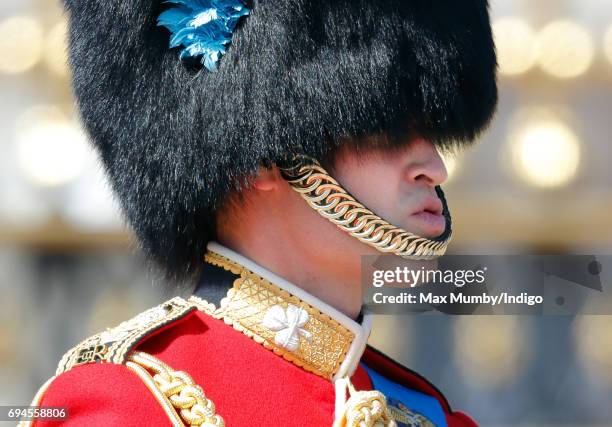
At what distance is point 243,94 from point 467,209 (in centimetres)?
354

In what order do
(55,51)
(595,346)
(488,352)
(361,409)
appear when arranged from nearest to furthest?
(361,409) < (595,346) < (488,352) < (55,51)

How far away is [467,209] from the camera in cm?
588

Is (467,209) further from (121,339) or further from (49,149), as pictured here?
(121,339)

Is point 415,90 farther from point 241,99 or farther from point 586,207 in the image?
point 586,207

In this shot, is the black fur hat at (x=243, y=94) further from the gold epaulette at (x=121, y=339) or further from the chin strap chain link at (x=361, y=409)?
the chin strap chain link at (x=361, y=409)

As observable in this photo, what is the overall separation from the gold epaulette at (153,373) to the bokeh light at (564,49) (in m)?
4.05

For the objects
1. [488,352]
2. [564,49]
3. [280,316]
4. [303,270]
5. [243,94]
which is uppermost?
[564,49]

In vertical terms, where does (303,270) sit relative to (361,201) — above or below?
below

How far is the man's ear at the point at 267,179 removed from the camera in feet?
8.02

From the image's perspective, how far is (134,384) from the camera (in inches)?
87.7

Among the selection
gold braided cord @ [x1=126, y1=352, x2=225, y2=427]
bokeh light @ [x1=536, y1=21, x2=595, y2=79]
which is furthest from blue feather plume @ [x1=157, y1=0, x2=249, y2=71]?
bokeh light @ [x1=536, y1=21, x2=595, y2=79]

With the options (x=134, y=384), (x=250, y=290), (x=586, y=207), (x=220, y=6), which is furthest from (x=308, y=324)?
(x=586, y=207)

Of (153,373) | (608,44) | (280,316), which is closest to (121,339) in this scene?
(153,373)

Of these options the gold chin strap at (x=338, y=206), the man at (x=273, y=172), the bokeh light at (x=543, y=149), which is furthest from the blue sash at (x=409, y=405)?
the bokeh light at (x=543, y=149)
